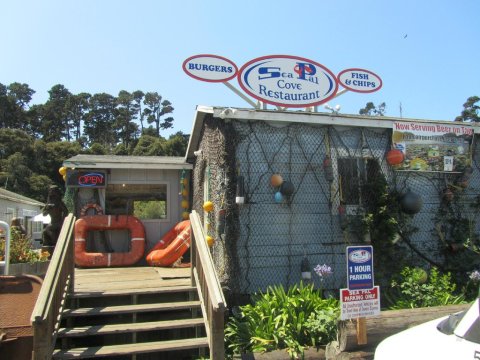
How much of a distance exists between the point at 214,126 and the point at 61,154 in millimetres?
40091

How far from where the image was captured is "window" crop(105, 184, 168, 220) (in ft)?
37.8

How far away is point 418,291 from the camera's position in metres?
6.77

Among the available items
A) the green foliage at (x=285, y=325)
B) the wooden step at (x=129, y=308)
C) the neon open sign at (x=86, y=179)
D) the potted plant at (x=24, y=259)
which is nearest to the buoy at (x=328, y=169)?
the green foliage at (x=285, y=325)

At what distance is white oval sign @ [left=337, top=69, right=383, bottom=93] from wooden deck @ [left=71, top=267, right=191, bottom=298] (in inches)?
189

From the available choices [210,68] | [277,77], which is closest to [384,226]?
[277,77]

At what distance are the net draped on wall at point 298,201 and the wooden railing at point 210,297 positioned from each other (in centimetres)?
94

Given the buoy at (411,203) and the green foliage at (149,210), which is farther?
the green foliage at (149,210)

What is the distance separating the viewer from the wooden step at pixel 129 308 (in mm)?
5820

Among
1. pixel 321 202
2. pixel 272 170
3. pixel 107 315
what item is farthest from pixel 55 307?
pixel 321 202

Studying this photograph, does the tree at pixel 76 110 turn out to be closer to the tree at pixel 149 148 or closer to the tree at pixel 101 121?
the tree at pixel 101 121

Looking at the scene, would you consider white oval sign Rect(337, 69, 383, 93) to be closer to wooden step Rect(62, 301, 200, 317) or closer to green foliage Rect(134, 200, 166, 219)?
wooden step Rect(62, 301, 200, 317)

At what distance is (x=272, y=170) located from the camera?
25.1ft

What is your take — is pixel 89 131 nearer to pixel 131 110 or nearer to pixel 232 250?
pixel 131 110

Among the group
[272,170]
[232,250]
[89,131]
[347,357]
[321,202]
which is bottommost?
[347,357]
